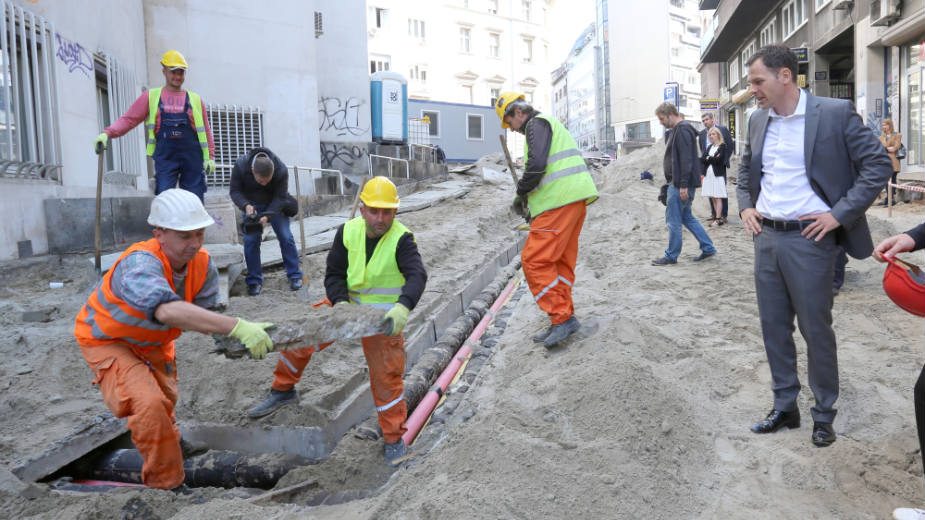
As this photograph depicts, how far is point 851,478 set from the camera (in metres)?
3.16

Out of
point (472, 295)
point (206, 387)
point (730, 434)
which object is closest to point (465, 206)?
point (472, 295)

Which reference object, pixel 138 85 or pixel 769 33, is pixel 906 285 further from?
pixel 769 33

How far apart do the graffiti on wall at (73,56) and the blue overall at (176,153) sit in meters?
2.27

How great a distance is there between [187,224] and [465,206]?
1235 centimetres

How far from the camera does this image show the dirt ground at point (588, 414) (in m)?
3.10

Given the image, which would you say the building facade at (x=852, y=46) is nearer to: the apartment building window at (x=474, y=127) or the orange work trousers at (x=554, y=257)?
the orange work trousers at (x=554, y=257)

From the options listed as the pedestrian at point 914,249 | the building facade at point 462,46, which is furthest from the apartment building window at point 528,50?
the pedestrian at point 914,249

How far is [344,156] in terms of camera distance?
59.6 feet

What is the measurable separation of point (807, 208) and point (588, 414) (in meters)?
1.59

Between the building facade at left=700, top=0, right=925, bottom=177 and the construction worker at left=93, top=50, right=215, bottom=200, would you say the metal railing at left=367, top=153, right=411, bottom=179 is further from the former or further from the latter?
the construction worker at left=93, top=50, right=215, bottom=200

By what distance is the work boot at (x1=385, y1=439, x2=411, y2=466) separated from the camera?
4.20 metres

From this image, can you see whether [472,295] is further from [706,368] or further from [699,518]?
[699,518]

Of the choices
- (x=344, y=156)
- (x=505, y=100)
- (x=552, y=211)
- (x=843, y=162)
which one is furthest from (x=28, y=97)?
(x=344, y=156)

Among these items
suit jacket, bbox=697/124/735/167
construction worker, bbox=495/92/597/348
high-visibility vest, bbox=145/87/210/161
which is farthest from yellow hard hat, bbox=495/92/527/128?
suit jacket, bbox=697/124/735/167
